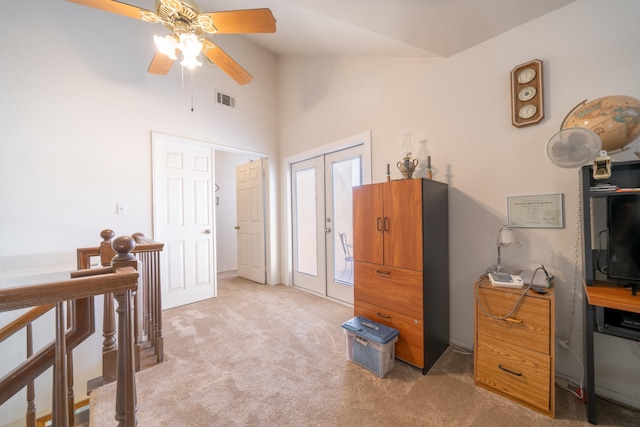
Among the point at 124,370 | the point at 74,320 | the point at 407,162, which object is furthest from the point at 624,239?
the point at 74,320

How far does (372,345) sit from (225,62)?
2.62m

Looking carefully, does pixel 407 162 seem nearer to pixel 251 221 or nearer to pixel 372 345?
pixel 372 345

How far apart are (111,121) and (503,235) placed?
12.6ft

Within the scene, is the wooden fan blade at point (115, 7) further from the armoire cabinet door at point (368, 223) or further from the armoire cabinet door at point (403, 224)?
the armoire cabinet door at point (403, 224)

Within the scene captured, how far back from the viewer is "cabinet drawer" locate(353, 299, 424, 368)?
5.85ft

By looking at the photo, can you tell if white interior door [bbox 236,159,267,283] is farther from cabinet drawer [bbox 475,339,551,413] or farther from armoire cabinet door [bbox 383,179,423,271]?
cabinet drawer [bbox 475,339,551,413]

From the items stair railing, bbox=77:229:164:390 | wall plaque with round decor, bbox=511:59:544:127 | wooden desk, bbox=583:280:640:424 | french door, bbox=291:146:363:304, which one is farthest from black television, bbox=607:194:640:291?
stair railing, bbox=77:229:164:390

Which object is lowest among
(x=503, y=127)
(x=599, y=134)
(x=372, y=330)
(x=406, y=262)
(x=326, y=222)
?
(x=372, y=330)

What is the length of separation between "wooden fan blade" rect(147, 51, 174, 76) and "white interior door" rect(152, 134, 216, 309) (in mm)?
943

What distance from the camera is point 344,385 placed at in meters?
1.67

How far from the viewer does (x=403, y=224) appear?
1.86 m

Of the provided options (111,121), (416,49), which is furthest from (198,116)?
(416,49)

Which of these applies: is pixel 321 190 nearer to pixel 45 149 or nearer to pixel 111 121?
pixel 111 121

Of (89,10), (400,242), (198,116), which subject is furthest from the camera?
(198,116)
